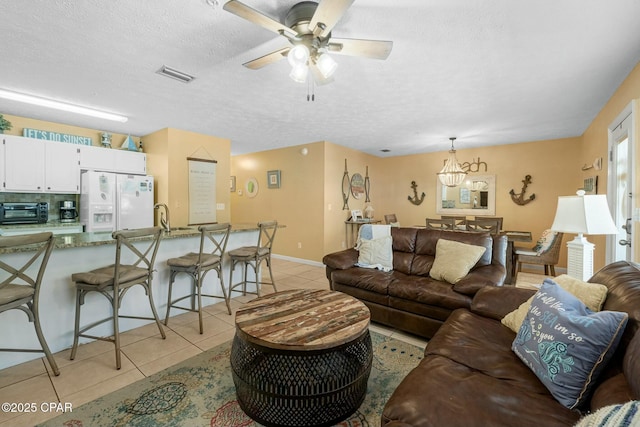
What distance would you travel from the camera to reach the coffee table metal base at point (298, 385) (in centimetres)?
143

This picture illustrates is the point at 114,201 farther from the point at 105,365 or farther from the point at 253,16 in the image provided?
the point at 253,16

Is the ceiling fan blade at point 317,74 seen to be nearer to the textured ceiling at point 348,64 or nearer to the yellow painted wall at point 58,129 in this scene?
the textured ceiling at point 348,64

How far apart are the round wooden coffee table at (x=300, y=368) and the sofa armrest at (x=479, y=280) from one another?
3.72ft

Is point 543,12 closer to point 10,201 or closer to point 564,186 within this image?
point 564,186

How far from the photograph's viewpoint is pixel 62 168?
4.01m

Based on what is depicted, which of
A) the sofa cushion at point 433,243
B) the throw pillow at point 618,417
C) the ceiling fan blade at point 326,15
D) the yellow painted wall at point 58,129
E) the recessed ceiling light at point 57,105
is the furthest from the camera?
the yellow painted wall at point 58,129

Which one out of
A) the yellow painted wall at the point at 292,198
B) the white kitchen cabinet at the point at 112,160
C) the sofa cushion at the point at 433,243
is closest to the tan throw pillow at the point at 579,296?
the sofa cushion at the point at 433,243

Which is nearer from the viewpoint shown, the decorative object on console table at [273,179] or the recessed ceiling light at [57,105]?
the recessed ceiling light at [57,105]

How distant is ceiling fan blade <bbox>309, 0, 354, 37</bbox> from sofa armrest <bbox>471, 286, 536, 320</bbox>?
6.81 ft

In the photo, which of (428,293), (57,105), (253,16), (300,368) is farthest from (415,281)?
(57,105)

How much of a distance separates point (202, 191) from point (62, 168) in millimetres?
1924

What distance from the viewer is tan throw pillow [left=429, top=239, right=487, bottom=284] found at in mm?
2613

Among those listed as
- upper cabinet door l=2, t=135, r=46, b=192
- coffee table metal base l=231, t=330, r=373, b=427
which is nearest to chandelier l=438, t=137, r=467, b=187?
coffee table metal base l=231, t=330, r=373, b=427

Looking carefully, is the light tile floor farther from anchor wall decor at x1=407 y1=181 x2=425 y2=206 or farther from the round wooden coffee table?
anchor wall decor at x1=407 y1=181 x2=425 y2=206
